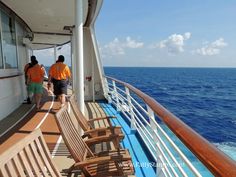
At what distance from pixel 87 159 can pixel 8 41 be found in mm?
4947

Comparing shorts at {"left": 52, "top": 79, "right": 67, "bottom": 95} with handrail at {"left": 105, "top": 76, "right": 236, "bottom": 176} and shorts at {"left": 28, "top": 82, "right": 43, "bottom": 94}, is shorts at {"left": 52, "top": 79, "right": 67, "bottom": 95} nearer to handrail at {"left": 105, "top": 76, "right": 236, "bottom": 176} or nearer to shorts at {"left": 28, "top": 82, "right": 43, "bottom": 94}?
shorts at {"left": 28, "top": 82, "right": 43, "bottom": 94}

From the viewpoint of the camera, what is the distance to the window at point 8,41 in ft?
18.3

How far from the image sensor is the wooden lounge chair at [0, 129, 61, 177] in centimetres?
113

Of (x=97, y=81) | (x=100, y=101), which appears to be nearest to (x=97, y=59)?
(x=97, y=81)

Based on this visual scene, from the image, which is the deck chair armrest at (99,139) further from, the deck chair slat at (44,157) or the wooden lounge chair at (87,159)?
the deck chair slat at (44,157)

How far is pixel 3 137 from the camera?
3855 millimetres

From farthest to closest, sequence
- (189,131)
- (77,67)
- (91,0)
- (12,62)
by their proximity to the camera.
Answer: (12,62) → (91,0) → (77,67) → (189,131)

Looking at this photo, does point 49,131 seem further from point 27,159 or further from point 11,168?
point 11,168

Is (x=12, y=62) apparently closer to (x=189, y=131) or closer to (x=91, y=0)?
(x=91, y=0)

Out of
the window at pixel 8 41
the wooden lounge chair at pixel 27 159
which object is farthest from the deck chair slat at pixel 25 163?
the window at pixel 8 41

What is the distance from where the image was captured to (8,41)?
5961mm

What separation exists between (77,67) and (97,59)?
11.9ft

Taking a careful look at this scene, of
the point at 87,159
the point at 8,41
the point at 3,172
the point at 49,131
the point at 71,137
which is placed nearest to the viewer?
the point at 3,172

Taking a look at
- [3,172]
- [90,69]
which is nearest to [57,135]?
[3,172]
